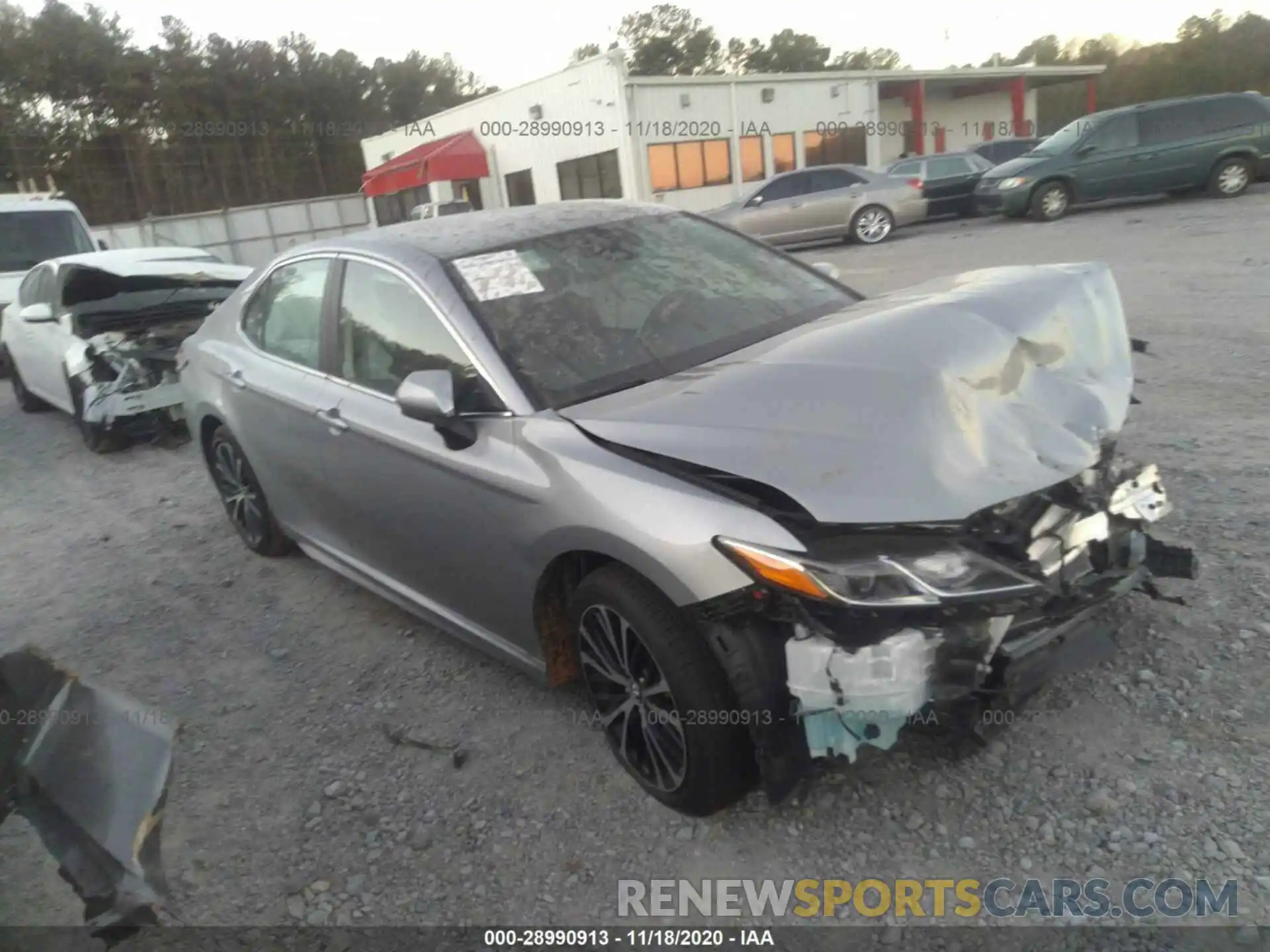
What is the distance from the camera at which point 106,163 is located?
39250mm

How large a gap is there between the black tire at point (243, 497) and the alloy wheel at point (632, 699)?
8.15 ft

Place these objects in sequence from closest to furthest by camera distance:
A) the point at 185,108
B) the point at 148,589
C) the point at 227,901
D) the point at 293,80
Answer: the point at 227,901 → the point at 148,589 → the point at 185,108 → the point at 293,80

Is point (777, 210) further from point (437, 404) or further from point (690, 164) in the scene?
point (437, 404)

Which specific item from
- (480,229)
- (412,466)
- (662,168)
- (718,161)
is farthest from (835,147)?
(412,466)

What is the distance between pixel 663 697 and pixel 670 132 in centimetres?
2504

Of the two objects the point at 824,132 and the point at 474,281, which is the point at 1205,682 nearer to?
the point at 474,281

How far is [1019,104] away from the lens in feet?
109

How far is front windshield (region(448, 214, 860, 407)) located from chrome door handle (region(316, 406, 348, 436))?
30.3 inches

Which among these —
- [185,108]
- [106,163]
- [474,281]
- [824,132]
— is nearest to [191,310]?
[474,281]

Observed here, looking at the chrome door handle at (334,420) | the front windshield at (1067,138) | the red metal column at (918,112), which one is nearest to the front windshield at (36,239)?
the chrome door handle at (334,420)

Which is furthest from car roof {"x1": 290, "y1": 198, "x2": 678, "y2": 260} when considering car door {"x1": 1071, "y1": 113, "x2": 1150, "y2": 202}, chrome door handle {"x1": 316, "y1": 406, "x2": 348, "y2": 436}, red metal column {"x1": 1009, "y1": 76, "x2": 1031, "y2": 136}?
red metal column {"x1": 1009, "y1": 76, "x2": 1031, "y2": 136}

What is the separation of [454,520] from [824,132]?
2872 cm

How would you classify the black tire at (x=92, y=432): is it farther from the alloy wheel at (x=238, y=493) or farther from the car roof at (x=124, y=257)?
the alloy wheel at (x=238, y=493)

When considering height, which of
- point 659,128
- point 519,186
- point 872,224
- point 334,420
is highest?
point 659,128
